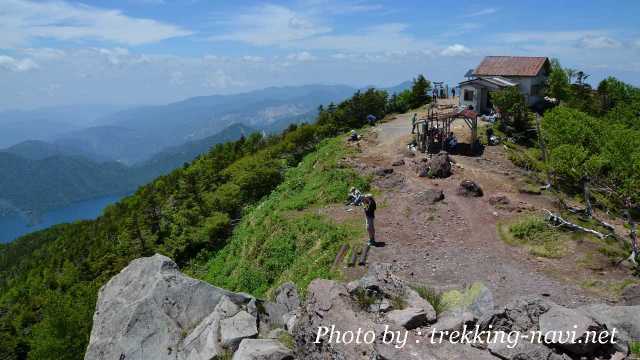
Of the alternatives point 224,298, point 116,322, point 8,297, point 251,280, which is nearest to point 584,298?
point 224,298

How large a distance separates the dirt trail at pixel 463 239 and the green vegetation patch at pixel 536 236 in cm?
52

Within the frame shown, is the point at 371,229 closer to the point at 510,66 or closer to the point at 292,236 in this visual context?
the point at 292,236

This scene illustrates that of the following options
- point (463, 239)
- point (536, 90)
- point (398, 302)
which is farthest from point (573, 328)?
point (536, 90)

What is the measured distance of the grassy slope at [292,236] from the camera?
78.7 feet

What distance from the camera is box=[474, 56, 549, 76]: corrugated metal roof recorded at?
54375 mm

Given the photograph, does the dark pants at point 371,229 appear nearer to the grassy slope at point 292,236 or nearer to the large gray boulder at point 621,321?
the grassy slope at point 292,236

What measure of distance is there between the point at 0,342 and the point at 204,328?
180ft

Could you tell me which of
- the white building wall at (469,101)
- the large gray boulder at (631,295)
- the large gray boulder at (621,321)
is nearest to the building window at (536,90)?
the white building wall at (469,101)

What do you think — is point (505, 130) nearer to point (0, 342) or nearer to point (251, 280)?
point (251, 280)

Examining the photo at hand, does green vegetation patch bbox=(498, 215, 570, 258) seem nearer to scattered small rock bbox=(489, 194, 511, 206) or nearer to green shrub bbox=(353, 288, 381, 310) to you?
scattered small rock bbox=(489, 194, 511, 206)

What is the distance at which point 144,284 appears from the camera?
1875cm

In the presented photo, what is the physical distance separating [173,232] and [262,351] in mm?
37460

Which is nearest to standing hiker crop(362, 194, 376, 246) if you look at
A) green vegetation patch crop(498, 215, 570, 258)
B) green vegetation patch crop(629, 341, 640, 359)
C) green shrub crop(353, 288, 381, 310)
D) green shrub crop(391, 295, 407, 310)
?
green vegetation patch crop(498, 215, 570, 258)

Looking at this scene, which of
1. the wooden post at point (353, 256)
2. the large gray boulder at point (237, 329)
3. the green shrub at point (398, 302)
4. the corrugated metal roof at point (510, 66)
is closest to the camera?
the green shrub at point (398, 302)
